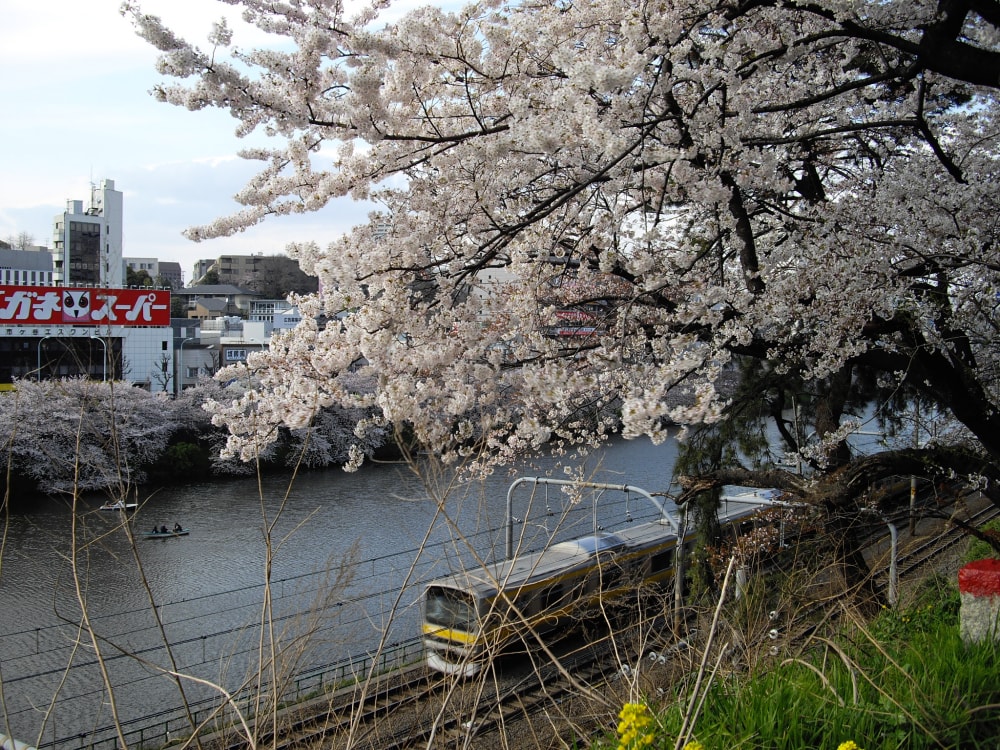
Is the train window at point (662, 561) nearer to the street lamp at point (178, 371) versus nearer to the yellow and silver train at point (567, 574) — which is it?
the yellow and silver train at point (567, 574)

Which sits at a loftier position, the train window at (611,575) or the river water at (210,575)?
the train window at (611,575)

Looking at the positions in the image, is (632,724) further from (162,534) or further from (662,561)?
(162,534)

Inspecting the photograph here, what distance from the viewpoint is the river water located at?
27.3 ft

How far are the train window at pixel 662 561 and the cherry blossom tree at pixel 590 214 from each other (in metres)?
5.61

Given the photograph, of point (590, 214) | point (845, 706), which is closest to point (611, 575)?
point (590, 214)

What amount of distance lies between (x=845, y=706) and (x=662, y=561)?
906 centimetres

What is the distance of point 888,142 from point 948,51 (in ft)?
11.3

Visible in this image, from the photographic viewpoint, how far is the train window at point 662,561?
424 inches

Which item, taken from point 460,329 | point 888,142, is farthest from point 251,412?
point 888,142

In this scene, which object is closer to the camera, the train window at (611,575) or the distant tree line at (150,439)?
the train window at (611,575)

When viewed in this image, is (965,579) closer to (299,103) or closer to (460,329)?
(460,329)

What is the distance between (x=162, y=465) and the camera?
18.9 metres

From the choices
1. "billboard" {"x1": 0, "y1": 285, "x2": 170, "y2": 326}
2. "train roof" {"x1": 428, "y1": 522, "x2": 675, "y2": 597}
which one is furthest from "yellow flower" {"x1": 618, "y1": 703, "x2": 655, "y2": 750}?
"billboard" {"x1": 0, "y1": 285, "x2": 170, "y2": 326}

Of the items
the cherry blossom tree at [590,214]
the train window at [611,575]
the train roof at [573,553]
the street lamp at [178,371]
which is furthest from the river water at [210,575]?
the street lamp at [178,371]
